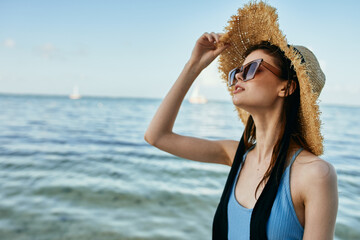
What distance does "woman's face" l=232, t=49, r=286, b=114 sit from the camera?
72.6 inches

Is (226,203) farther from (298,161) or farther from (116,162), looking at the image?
(116,162)

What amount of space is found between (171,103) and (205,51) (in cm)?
49

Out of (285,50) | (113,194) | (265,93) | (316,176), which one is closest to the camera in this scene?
(316,176)

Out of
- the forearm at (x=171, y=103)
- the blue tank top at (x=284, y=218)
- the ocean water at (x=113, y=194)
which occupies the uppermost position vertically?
the forearm at (x=171, y=103)

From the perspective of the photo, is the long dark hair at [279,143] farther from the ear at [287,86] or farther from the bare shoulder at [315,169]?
the bare shoulder at [315,169]

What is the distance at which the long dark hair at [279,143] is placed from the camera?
63.0 inches

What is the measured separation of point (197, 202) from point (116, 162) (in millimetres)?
3686

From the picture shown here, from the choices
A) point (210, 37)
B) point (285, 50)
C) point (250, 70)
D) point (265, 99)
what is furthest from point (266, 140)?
point (210, 37)

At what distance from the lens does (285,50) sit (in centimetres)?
175

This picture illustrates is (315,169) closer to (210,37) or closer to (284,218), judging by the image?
(284,218)

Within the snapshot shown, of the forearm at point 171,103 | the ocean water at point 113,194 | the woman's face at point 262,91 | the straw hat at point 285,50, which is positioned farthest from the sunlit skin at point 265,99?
the ocean water at point 113,194

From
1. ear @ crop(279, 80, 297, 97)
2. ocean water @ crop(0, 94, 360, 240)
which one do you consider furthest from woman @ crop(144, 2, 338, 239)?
ocean water @ crop(0, 94, 360, 240)

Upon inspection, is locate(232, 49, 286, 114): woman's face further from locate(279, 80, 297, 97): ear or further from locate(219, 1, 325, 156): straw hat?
locate(219, 1, 325, 156): straw hat

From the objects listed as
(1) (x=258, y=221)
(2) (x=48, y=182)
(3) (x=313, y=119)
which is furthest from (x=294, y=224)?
(2) (x=48, y=182)
